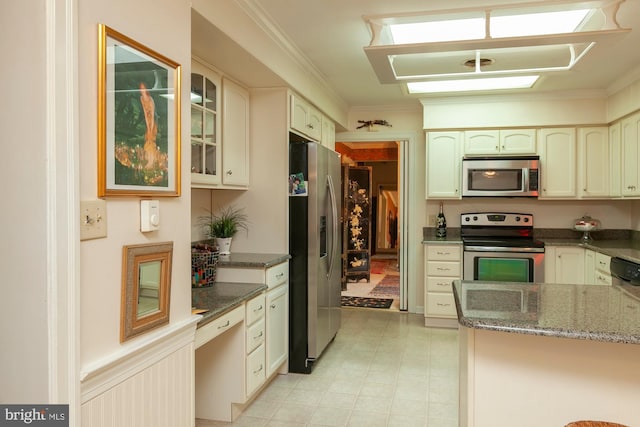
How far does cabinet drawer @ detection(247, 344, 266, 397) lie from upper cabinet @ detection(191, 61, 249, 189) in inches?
42.5

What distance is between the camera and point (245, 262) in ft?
9.92

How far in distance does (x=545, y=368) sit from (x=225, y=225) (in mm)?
2255

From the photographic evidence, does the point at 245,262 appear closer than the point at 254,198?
Yes

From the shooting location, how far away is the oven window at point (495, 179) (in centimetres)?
471

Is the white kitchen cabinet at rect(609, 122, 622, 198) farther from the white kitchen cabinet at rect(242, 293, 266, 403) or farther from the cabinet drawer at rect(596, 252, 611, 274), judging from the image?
the white kitchen cabinet at rect(242, 293, 266, 403)

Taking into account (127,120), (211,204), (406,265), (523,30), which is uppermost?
(523,30)

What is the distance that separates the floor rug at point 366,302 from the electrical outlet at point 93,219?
458cm

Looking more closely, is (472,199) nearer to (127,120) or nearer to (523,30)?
(523,30)

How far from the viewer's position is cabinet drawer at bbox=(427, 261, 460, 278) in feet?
15.4

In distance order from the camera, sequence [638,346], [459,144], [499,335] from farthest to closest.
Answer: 1. [459,144]
2. [499,335]
3. [638,346]

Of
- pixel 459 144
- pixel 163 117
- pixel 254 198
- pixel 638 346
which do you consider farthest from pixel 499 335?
pixel 459 144

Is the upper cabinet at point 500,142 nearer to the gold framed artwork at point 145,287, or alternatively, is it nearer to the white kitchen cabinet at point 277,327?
the white kitchen cabinet at point 277,327

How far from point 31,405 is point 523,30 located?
3122 mm

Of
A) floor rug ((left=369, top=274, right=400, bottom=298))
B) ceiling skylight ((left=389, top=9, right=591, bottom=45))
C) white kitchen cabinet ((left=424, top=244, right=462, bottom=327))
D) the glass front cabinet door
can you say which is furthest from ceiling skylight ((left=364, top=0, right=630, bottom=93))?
floor rug ((left=369, top=274, right=400, bottom=298))
